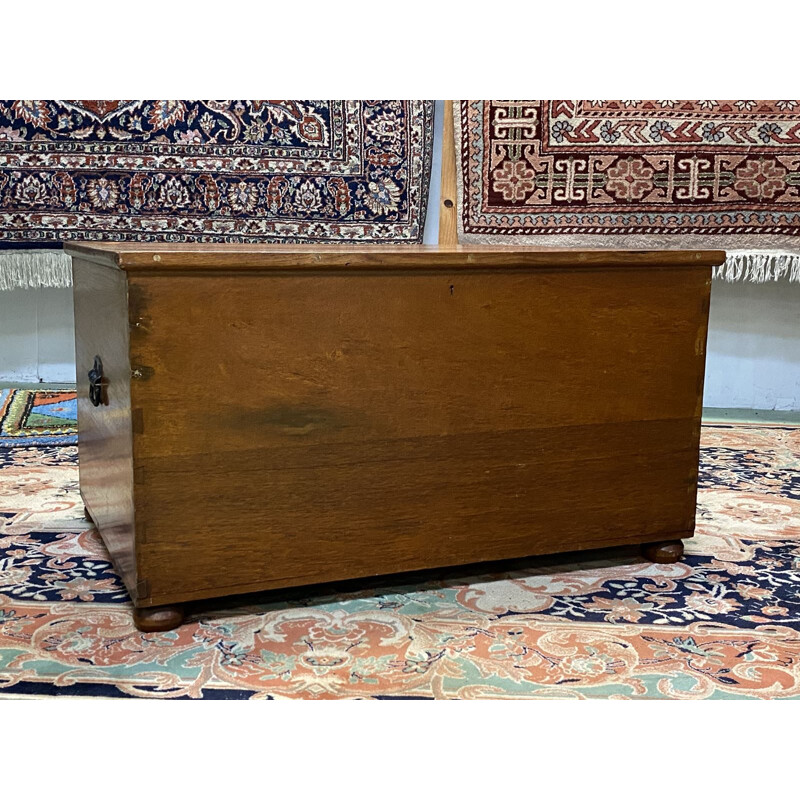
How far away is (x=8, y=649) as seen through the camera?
1.22m

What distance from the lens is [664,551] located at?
5.26ft

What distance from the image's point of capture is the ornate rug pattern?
2.54m

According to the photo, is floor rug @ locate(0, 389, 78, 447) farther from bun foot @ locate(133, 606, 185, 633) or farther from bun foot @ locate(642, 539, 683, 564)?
bun foot @ locate(642, 539, 683, 564)

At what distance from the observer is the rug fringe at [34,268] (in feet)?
8.53

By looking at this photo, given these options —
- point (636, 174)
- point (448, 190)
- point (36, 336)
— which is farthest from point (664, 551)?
point (36, 336)

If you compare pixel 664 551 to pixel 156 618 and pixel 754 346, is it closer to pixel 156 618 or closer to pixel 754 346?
pixel 156 618

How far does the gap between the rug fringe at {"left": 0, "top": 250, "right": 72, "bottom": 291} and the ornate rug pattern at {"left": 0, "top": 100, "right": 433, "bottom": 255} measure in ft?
0.14

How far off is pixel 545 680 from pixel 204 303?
0.64 meters

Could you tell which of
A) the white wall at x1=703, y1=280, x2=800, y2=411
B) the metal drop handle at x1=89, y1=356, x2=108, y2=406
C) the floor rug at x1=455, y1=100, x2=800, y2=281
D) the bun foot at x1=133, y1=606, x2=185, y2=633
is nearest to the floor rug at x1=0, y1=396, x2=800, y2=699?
the bun foot at x1=133, y1=606, x2=185, y2=633

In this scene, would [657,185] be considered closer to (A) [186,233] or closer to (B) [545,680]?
(A) [186,233]

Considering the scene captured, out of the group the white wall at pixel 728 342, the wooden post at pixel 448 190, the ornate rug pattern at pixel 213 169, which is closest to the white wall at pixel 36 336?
the white wall at pixel 728 342

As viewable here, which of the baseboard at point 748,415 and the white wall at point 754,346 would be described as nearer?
the baseboard at point 748,415

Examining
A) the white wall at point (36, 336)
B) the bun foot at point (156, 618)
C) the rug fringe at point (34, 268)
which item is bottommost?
the bun foot at point (156, 618)

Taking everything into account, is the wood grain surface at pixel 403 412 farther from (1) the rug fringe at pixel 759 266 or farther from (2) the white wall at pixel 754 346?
(2) the white wall at pixel 754 346
